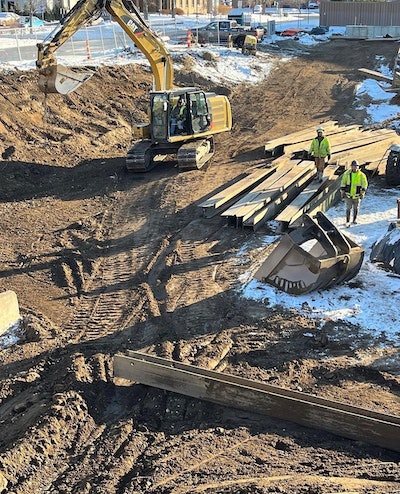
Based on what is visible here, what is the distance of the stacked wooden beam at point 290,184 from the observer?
1380 cm

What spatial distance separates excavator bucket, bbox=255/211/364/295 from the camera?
1048 centimetres

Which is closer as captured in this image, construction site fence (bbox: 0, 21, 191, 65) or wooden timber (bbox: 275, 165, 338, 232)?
wooden timber (bbox: 275, 165, 338, 232)

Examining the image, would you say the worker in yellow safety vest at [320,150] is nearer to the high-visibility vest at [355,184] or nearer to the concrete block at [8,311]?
the high-visibility vest at [355,184]

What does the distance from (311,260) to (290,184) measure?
5.22 metres

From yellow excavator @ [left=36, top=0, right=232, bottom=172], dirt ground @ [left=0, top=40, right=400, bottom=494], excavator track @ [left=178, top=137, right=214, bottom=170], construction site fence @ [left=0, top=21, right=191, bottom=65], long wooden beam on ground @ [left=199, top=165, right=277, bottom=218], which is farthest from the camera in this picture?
construction site fence @ [left=0, top=21, right=191, bottom=65]

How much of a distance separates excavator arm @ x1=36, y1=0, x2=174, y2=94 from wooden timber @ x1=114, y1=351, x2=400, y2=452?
10564mm

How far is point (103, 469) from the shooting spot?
686 cm

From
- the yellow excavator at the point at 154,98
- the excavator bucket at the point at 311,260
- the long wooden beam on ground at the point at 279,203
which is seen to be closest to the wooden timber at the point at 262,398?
the excavator bucket at the point at 311,260

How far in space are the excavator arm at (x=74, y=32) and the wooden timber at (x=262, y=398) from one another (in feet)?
34.7

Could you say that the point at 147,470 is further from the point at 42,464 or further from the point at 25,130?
the point at 25,130

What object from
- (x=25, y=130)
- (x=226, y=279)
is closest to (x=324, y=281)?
(x=226, y=279)

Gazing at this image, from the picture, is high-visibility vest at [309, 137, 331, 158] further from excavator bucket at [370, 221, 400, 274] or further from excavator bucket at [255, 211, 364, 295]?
excavator bucket at [255, 211, 364, 295]

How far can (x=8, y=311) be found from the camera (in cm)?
1028

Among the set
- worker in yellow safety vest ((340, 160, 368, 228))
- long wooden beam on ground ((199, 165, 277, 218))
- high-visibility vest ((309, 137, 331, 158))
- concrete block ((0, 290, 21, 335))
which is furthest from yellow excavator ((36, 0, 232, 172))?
concrete block ((0, 290, 21, 335))
